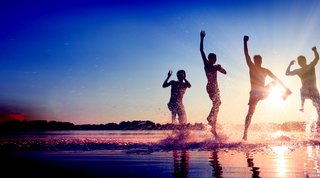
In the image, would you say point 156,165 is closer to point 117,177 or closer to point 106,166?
point 106,166

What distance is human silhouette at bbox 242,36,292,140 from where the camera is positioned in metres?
16.1

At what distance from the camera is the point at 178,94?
18.5 m

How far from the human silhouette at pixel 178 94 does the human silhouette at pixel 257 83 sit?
127 inches

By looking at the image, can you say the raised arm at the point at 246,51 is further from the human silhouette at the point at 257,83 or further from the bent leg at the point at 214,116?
the bent leg at the point at 214,116

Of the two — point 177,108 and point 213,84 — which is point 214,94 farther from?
point 177,108

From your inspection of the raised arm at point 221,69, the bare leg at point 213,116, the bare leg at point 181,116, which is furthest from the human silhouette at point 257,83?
the bare leg at point 181,116

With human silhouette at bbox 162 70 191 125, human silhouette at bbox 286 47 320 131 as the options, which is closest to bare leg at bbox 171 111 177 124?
human silhouette at bbox 162 70 191 125

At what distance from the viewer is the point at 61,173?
21.9 feet

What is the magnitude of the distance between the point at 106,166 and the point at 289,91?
1021 cm

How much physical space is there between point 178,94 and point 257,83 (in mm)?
3878

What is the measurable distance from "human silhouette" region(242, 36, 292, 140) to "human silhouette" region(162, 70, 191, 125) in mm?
3214

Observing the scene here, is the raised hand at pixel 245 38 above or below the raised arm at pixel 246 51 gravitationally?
above

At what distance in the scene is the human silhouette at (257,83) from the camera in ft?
52.7

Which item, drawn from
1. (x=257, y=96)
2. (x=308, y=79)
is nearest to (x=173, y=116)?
(x=257, y=96)
